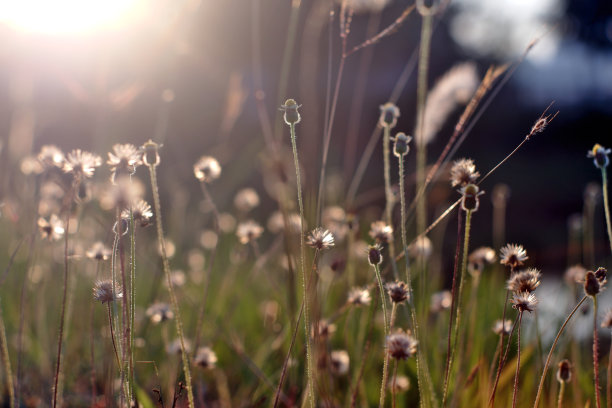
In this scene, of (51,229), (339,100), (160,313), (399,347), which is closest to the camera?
(399,347)

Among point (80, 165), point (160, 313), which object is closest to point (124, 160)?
point (80, 165)

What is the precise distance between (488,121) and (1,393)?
53.3ft

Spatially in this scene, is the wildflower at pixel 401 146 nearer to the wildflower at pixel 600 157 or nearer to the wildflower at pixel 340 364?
the wildflower at pixel 600 157

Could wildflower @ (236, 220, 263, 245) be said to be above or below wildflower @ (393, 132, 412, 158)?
above

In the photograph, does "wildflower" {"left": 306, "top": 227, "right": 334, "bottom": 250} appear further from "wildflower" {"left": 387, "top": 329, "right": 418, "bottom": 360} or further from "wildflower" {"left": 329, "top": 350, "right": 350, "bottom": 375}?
"wildflower" {"left": 329, "top": 350, "right": 350, "bottom": 375}

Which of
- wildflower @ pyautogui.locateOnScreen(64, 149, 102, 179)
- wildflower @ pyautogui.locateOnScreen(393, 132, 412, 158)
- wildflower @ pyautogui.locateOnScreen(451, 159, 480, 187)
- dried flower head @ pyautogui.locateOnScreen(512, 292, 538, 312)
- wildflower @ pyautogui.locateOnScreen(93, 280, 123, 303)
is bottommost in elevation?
wildflower @ pyautogui.locateOnScreen(93, 280, 123, 303)

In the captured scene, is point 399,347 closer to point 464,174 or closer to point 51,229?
point 464,174

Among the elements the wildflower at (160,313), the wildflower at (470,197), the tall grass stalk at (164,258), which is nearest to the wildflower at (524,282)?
the wildflower at (470,197)

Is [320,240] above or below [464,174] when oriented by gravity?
below

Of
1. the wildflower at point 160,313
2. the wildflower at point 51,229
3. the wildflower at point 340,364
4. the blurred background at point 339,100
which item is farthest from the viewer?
the blurred background at point 339,100

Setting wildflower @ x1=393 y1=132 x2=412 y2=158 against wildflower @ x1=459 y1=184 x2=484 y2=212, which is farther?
wildflower @ x1=393 y1=132 x2=412 y2=158

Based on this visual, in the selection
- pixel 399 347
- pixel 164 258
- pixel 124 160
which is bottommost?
pixel 399 347

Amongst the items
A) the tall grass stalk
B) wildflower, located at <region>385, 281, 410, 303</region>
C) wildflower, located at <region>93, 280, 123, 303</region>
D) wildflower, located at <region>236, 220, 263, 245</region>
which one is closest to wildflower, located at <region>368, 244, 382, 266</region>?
wildflower, located at <region>385, 281, 410, 303</region>

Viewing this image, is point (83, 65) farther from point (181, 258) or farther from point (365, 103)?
point (181, 258)
